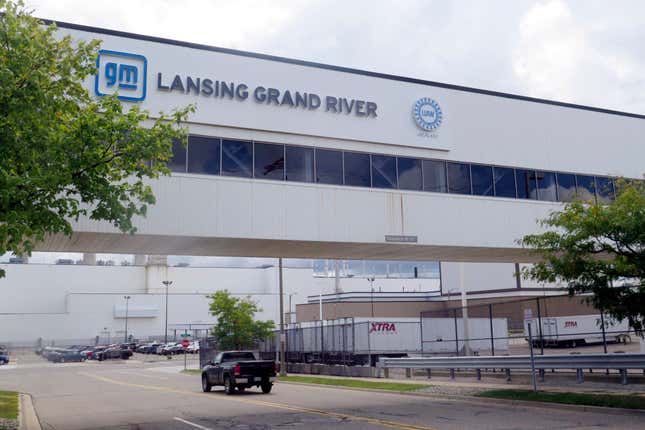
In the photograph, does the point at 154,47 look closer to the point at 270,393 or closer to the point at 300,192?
the point at 300,192

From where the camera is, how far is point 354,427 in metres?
14.1

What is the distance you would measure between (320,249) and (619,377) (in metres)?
10.4

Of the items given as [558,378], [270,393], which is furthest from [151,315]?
Result: [558,378]

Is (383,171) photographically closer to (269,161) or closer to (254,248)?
(269,161)

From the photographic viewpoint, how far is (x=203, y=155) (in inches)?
753

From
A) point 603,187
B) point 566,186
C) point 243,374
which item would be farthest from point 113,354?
point 603,187

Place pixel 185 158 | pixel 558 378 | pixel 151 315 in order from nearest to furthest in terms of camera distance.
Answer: pixel 185 158 < pixel 558 378 < pixel 151 315

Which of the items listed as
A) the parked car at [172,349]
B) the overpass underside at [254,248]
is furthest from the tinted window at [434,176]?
the parked car at [172,349]

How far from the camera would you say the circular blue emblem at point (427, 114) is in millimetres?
22078

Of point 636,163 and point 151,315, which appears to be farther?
point 151,315

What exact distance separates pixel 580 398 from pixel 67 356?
69835 mm

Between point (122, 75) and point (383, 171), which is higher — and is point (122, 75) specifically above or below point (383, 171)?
above

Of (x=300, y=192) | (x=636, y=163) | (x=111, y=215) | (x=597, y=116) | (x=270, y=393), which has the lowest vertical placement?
(x=270, y=393)

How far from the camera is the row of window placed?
19281 mm
